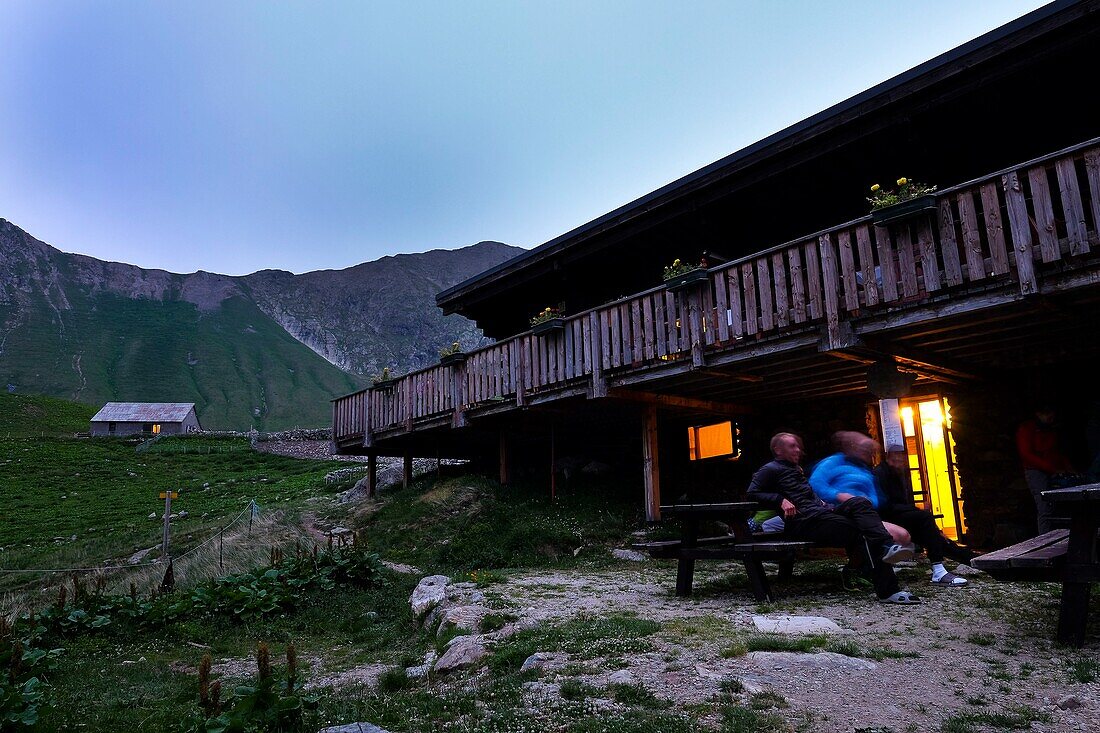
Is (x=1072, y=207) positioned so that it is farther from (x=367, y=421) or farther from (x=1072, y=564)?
(x=367, y=421)

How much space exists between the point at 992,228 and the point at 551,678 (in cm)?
677

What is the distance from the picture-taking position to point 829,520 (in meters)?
5.99

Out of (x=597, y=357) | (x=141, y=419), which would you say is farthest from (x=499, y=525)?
(x=141, y=419)

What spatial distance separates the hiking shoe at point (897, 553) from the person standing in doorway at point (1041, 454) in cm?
444

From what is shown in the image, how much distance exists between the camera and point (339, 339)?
170 meters

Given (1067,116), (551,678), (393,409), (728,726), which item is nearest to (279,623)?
(551,678)

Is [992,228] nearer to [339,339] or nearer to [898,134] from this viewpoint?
[898,134]

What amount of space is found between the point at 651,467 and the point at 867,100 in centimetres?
680

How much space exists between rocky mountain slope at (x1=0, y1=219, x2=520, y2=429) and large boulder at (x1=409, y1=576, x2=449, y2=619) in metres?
95.7

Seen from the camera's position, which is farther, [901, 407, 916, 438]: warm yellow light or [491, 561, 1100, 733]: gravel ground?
[901, 407, 916, 438]: warm yellow light

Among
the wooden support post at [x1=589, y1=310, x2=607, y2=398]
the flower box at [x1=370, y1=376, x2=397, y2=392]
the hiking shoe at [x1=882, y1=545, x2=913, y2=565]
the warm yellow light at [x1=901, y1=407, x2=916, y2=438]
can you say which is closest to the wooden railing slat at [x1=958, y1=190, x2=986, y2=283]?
the hiking shoe at [x1=882, y1=545, x2=913, y2=565]

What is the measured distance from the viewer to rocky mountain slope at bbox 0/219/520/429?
10325cm

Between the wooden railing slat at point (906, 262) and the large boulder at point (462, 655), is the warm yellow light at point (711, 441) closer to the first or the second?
the wooden railing slat at point (906, 262)

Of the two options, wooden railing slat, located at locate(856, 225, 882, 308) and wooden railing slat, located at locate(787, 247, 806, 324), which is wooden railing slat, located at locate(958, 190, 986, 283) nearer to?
wooden railing slat, located at locate(856, 225, 882, 308)
